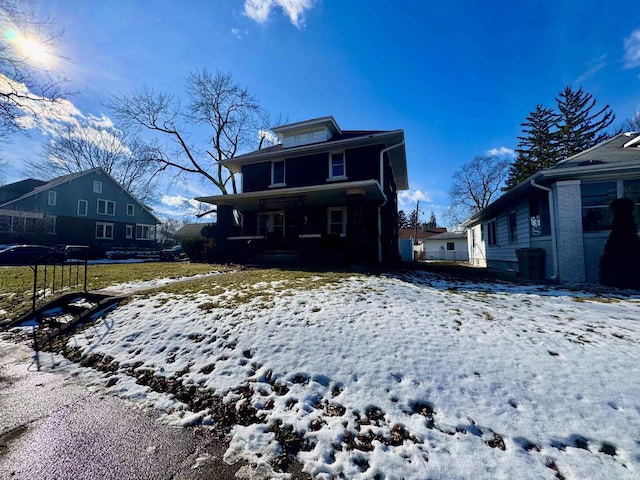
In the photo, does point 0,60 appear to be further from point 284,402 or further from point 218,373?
point 284,402

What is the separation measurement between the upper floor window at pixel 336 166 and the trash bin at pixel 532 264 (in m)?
8.37

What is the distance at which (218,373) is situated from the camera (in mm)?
3441

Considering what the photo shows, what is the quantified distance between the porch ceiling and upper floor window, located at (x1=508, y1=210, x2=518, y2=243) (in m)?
6.16

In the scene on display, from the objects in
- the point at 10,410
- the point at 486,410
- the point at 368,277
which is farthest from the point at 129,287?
the point at 486,410

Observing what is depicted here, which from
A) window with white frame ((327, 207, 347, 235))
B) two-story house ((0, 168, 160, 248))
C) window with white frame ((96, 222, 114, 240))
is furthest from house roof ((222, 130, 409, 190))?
window with white frame ((96, 222, 114, 240))

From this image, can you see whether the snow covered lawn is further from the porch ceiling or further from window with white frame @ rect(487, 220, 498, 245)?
window with white frame @ rect(487, 220, 498, 245)

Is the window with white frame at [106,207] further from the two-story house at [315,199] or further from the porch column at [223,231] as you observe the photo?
the porch column at [223,231]

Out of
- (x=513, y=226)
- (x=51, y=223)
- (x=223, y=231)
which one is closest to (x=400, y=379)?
(x=223, y=231)

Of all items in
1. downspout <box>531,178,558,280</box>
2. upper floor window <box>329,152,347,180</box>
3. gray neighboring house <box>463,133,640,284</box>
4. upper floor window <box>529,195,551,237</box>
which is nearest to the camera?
gray neighboring house <box>463,133,640,284</box>

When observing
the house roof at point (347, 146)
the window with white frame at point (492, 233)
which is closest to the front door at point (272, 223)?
the house roof at point (347, 146)

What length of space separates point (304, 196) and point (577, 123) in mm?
35230

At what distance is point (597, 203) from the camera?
8977 mm

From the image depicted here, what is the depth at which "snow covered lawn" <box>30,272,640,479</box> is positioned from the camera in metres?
2.19

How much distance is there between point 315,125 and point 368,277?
10.5m
